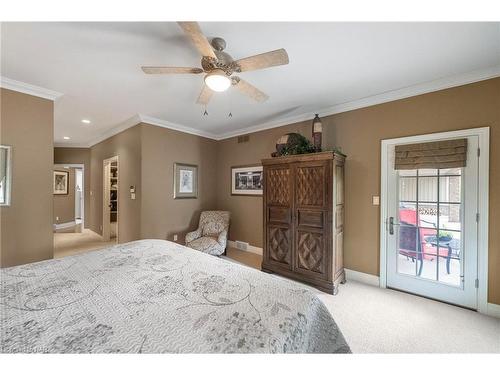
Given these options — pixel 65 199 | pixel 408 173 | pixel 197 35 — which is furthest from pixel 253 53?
pixel 65 199

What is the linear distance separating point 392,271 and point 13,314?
3364 mm

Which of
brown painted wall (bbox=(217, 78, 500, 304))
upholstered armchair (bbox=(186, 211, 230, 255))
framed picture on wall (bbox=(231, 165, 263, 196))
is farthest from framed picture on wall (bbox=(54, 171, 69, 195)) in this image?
brown painted wall (bbox=(217, 78, 500, 304))

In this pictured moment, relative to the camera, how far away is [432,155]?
94.5 inches

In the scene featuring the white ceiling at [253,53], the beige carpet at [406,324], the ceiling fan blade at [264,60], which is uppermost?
the white ceiling at [253,53]

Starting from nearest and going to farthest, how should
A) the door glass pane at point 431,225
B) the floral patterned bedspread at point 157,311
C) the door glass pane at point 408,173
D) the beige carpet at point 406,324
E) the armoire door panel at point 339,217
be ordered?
the floral patterned bedspread at point 157,311 < the beige carpet at point 406,324 < the door glass pane at point 431,225 < the door glass pane at point 408,173 < the armoire door panel at point 339,217

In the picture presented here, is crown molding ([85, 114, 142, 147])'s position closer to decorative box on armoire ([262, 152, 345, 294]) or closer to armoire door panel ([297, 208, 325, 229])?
decorative box on armoire ([262, 152, 345, 294])

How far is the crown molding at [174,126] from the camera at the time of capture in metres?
3.60

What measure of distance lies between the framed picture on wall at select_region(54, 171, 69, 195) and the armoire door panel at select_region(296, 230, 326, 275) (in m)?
7.46

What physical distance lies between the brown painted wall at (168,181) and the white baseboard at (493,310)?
4.14m

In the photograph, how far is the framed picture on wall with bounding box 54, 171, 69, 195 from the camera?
21.2 ft

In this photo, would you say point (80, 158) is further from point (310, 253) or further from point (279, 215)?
point (310, 253)

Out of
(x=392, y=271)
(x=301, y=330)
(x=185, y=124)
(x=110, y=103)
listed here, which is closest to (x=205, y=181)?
(x=185, y=124)

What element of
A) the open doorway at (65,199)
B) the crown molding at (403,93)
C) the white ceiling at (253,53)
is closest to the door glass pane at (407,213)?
the crown molding at (403,93)

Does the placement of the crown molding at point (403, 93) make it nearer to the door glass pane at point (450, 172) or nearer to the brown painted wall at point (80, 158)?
the door glass pane at point (450, 172)
